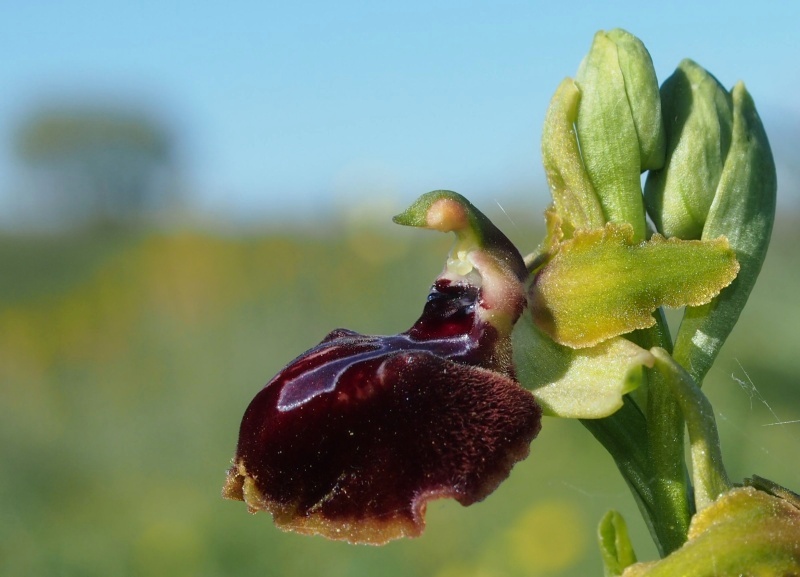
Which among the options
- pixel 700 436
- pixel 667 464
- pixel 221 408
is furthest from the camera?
pixel 221 408

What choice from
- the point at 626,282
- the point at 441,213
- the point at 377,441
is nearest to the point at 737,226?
the point at 626,282

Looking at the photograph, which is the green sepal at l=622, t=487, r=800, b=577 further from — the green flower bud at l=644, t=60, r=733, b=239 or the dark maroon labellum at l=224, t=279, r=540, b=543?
the green flower bud at l=644, t=60, r=733, b=239

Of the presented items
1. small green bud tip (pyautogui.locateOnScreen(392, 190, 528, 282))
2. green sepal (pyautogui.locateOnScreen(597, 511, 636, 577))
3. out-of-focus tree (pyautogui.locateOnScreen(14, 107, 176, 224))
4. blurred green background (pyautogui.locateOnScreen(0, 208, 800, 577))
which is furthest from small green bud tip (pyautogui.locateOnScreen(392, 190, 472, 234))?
out-of-focus tree (pyautogui.locateOnScreen(14, 107, 176, 224))

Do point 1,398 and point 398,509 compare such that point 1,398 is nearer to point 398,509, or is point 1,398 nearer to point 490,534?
point 490,534

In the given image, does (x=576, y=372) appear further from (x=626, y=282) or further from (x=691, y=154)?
(x=691, y=154)

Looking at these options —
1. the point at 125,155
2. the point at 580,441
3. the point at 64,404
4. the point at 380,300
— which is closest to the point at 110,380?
the point at 64,404

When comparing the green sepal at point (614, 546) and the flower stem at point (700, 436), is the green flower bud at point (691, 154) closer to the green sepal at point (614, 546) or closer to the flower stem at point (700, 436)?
the flower stem at point (700, 436)
